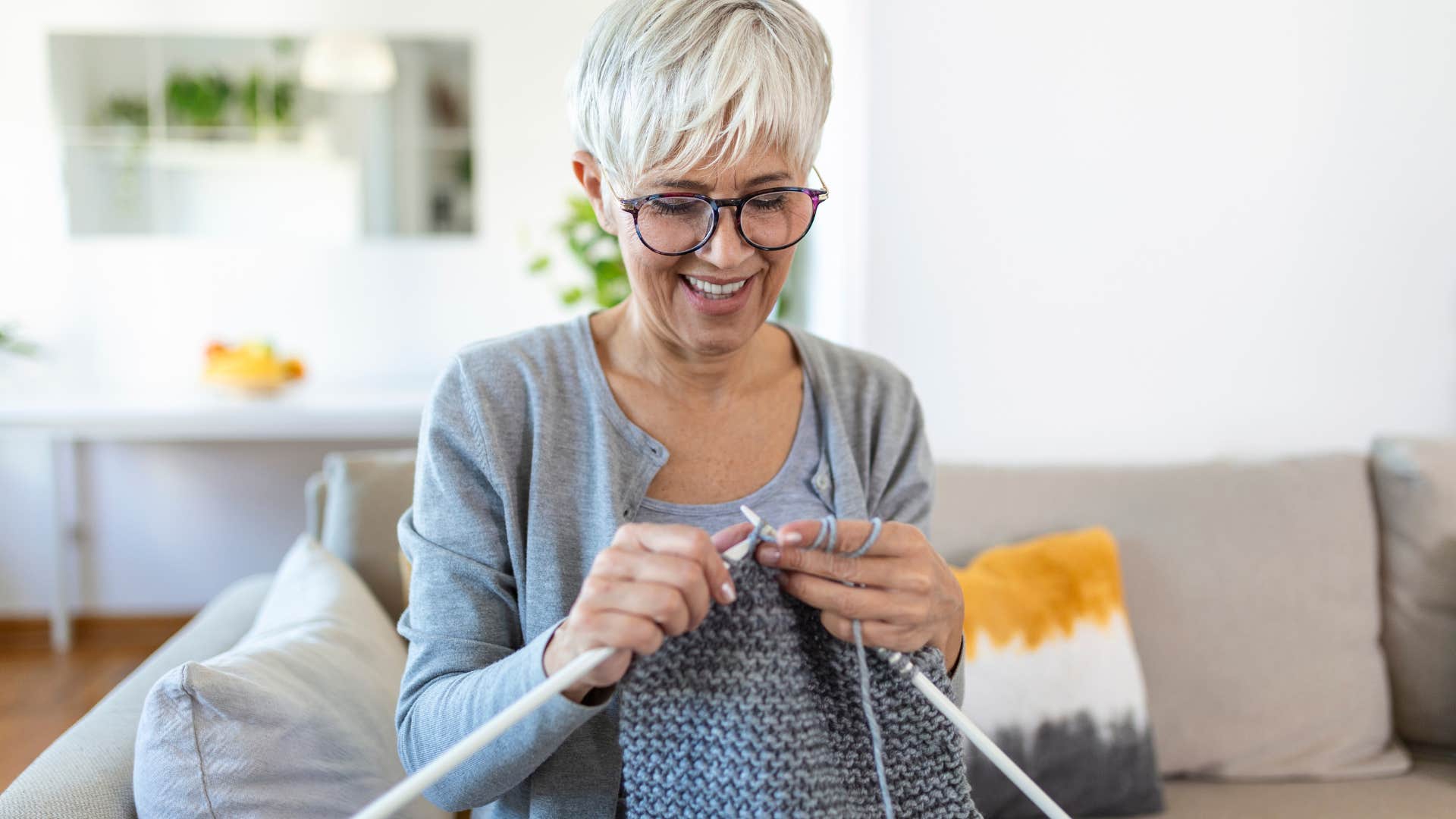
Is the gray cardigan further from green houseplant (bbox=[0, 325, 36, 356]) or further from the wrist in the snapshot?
green houseplant (bbox=[0, 325, 36, 356])

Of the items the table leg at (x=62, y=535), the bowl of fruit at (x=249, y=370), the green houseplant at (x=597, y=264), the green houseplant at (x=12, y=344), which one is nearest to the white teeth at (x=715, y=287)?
the green houseplant at (x=597, y=264)

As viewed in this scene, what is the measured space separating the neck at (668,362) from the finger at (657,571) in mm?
355

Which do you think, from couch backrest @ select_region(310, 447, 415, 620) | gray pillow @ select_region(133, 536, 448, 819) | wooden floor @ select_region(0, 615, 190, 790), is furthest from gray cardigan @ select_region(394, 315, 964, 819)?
wooden floor @ select_region(0, 615, 190, 790)

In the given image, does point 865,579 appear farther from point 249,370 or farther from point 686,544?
point 249,370

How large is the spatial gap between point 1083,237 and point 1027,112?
0.87 ft

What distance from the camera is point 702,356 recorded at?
1135 mm

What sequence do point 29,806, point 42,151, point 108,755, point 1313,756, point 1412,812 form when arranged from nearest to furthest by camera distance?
point 29,806
point 108,755
point 1412,812
point 1313,756
point 42,151

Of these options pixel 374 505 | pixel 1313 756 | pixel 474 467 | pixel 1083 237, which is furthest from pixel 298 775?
pixel 1083 237

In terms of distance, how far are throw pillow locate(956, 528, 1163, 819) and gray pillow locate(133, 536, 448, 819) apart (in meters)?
0.75

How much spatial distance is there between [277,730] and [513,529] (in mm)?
293

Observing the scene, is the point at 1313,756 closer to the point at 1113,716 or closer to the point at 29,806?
the point at 1113,716

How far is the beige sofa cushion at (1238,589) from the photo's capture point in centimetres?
166

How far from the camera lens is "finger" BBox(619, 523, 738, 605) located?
0.81 meters

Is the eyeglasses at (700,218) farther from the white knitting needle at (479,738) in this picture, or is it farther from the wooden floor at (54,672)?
the wooden floor at (54,672)
